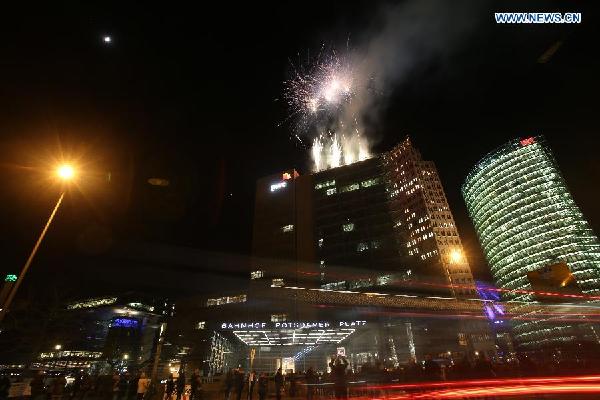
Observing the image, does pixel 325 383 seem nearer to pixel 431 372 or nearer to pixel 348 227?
pixel 431 372

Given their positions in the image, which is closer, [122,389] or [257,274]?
[122,389]

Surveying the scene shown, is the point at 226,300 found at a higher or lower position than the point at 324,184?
lower

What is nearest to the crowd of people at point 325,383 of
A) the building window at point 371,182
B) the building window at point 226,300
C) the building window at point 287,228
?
the building window at point 226,300

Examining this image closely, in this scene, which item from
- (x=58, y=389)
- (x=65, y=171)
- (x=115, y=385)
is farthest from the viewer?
(x=115, y=385)

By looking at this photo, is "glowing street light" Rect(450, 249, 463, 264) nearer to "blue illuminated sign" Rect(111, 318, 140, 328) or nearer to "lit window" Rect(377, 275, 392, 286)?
"lit window" Rect(377, 275, 392, 286)

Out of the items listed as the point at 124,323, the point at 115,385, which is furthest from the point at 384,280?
the point at 124,323

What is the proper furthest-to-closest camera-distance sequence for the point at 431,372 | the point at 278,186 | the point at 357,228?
the point at 278,186 → the point at 357,228 → the point at 431,372

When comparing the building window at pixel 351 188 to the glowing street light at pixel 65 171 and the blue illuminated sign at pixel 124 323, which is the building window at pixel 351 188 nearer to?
the blue illuminated sign at pixel 124 323

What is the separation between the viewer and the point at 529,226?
117812mm

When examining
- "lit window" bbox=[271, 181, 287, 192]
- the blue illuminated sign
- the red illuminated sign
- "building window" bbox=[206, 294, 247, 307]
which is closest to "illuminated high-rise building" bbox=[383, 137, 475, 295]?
"lit window" bbox=[271, 181, 287, 192]

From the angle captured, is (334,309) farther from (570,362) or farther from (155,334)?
(155,334)

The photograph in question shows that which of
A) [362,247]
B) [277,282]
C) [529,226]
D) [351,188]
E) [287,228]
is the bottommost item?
[277,282]

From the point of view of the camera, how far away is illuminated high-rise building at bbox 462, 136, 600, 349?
10525cm

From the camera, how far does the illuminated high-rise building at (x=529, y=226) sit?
105250 millimetres
